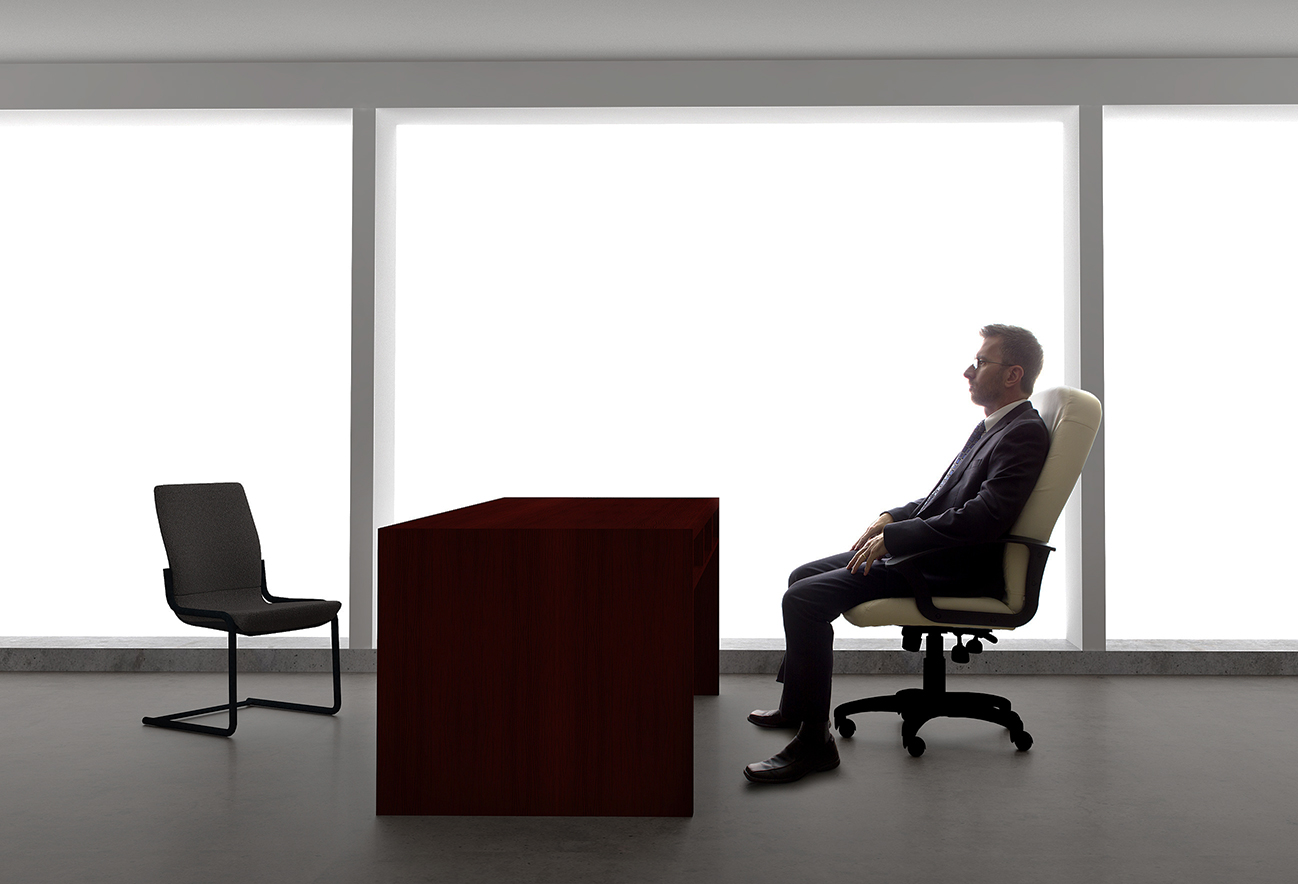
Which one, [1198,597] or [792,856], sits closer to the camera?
[792,856]

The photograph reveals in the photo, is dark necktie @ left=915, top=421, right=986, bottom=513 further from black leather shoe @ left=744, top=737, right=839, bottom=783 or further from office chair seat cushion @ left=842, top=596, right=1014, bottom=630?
black leather shoe @ left=744, top=737, right=839, bottom=783

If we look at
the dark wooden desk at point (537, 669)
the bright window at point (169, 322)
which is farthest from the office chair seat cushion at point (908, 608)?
the bright window at point (169, 322)

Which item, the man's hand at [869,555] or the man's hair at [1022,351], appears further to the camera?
the man's hair at [1022,351]

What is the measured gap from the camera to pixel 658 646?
2.51 meters

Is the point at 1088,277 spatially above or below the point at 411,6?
below

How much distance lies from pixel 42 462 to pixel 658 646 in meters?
4.36

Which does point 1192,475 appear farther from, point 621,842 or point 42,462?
point 42,462

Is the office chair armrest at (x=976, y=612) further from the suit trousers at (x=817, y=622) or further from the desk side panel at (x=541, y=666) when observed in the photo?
the desk side panel at (x=541, y=666)

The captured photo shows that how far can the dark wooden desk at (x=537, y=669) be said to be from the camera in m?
2.52

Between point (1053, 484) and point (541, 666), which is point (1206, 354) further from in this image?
point (541, 666)

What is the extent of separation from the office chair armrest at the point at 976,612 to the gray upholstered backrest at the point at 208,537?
2.57m

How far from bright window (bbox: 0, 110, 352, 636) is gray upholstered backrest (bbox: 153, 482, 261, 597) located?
1343 millimetres

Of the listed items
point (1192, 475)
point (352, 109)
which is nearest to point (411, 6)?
point (352, 109)

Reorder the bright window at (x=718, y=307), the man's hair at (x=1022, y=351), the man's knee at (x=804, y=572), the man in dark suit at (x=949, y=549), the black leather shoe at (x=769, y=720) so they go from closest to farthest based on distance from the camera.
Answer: the man in dark suit at (x=949, y=549), the man's hair at (x=1022, y=351), the black leather shoe at (x=769, y=720), the man's knee at (x=804, y=572), the bright window at (x=718, y=307)
